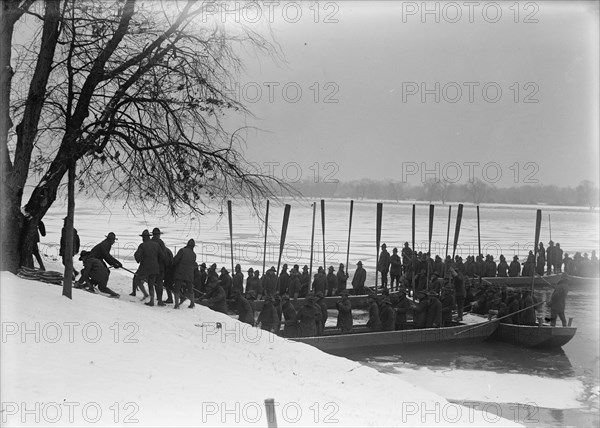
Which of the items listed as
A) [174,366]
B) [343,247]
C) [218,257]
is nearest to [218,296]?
[174,366]

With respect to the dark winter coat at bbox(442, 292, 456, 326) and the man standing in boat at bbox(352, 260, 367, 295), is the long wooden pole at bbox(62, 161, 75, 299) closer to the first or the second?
the dark winter coat at bbox(442, 292, 456, 326)

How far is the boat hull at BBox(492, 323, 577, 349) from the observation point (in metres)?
16.2

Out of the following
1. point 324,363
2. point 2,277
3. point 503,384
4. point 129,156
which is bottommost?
point 503,384

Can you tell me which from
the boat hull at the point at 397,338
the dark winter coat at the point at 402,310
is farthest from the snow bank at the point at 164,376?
the dark winter coat at the point at 402,310

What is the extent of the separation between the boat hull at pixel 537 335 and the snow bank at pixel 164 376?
823 cm

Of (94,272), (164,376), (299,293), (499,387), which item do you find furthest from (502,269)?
(164,376)

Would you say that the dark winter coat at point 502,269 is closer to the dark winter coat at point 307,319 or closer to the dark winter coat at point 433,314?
the dark winter coat at point 433,314

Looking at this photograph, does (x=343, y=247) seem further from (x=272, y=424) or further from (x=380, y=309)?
(x=272, y=424)

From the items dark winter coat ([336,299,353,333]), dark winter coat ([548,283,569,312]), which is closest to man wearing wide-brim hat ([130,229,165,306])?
dark winter coat ([336,299,353,333])

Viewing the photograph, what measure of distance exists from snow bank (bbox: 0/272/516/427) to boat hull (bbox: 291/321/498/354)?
12.9 feet

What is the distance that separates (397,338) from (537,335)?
12.7 ft

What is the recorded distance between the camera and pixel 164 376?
320 inches

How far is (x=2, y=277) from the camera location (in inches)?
384

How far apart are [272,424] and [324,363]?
13.2 ft
